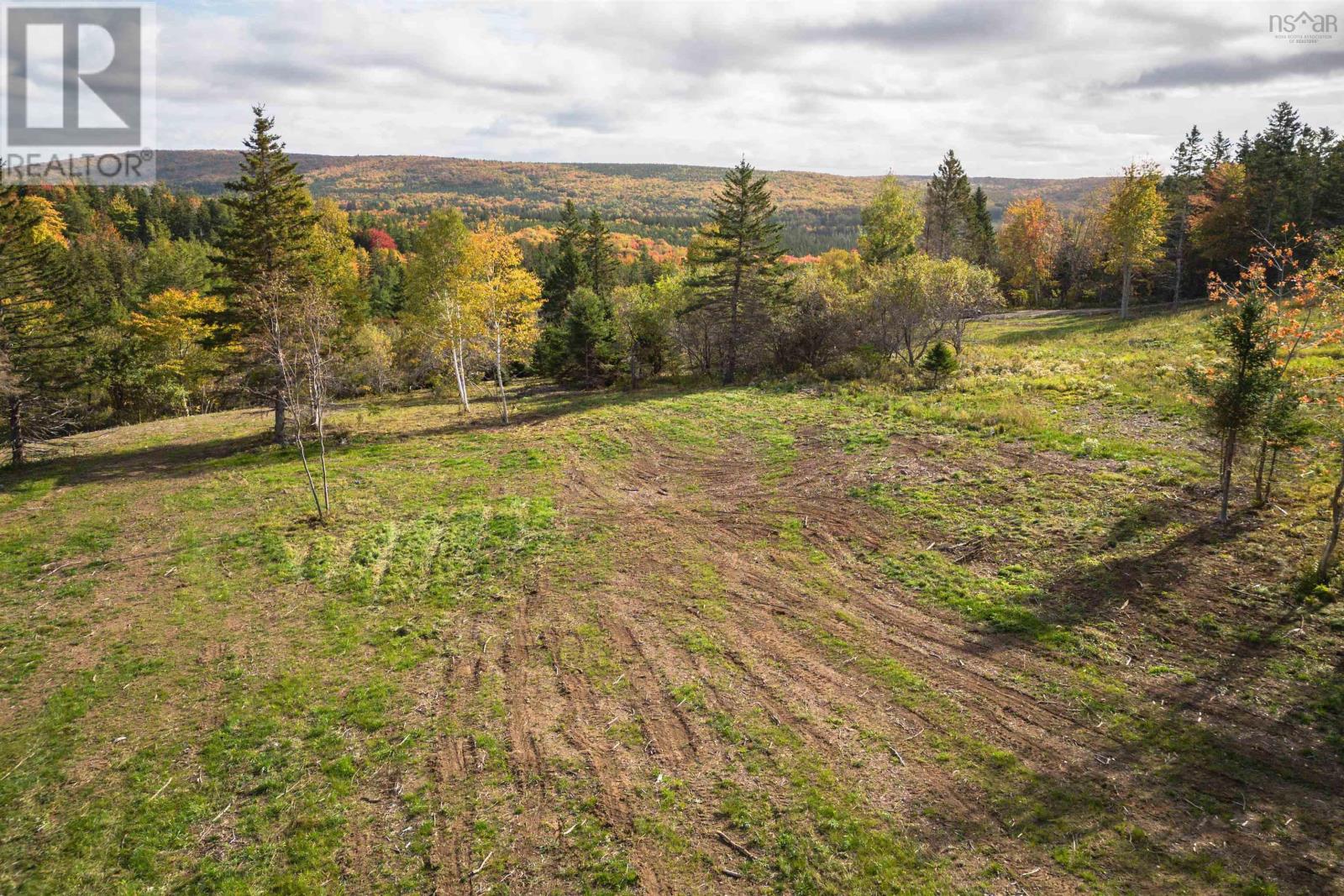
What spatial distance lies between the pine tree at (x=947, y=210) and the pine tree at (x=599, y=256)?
30526 mm

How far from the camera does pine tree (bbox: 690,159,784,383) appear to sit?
36719 mm

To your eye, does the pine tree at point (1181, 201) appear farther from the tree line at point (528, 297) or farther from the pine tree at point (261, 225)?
the pine tree at point (261, 225)

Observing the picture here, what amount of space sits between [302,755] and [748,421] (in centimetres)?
2120

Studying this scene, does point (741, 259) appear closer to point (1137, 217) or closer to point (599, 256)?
point (599, 256)

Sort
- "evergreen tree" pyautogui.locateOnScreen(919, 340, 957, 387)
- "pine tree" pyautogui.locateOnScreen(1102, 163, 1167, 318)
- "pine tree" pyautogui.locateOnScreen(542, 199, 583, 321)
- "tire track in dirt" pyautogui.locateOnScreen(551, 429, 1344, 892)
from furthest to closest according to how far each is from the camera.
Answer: "pine tree" pyautogui.locateOnScreen(542, 199, 583, 321), "pine tree" pyautogui.locateOnScreen(1102, 163, 1167, 318), "evergreen tree" pyautogui.locateOnScreen(919, 340, 957, 387), "tire track in dirt" pyautogui.locateOnScreen(551, 429, 1344, 892)

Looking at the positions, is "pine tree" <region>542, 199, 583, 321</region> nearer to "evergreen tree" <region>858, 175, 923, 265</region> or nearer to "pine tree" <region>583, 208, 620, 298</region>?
"pine tree" <region>583, 208, 620, 298</region>

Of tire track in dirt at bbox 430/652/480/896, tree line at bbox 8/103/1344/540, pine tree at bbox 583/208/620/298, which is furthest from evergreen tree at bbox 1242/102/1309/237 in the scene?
tire track in dirt at bbox 430/652/480/896

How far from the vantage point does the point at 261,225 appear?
2595 centimetres

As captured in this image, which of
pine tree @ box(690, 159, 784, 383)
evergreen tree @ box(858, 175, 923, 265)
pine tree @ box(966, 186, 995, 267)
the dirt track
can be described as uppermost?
pine tree @ box(966, 186, 995, 267)

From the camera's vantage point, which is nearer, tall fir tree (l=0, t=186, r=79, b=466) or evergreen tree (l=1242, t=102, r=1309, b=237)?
tall fir tree (l=0, t=186, r=79, b=466)

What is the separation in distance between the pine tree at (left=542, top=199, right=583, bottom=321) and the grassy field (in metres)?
35.7

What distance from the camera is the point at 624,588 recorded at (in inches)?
584

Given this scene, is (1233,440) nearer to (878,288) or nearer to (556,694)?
(556,694)

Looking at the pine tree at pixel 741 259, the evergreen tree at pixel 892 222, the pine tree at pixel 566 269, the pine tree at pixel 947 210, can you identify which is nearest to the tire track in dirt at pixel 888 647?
the pine tree at pixel 741 259
